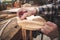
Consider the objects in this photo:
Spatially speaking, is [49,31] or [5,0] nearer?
[49,31]

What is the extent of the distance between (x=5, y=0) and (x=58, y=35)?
160cm

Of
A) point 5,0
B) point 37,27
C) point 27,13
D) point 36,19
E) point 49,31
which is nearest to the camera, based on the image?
point 49,31

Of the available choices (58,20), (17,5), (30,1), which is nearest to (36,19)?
(58,20)

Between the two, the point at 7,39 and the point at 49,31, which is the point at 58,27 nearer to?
the point at 49,31

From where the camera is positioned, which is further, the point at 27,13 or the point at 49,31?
the point at 27,13

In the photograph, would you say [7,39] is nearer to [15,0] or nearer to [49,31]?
[49,31]

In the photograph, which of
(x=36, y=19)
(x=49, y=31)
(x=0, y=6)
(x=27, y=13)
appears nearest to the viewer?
(x=49, y=31)

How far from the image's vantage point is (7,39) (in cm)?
78

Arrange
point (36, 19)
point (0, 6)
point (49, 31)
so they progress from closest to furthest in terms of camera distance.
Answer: point (49, 31), point (36, 19), point (0, 6)

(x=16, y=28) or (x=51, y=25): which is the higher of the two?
(x=51, y=25)

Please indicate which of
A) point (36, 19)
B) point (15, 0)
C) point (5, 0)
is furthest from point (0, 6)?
point (36, 19)

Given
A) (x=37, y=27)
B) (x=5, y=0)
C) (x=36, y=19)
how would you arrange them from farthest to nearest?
(x=5, y=0)
(x=36, y=19)
(x=37, y=27)

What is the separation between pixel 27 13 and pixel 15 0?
146 cm

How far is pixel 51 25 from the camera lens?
601 millimetres
